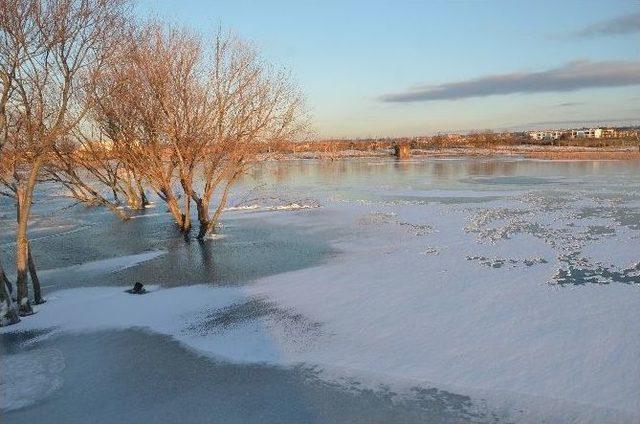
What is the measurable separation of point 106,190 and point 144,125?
2034 cm

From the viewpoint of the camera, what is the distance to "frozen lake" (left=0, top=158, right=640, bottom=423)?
5.83 m

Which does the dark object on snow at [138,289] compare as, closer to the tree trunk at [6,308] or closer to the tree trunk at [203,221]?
the tree trunk at [6,308]

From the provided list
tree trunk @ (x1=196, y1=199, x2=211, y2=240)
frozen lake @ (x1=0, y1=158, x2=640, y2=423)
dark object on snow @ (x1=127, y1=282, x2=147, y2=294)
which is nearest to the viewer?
frozen lake @ (x1=0, y1=158, x2=640, y2=423)

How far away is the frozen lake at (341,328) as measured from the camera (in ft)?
19.1

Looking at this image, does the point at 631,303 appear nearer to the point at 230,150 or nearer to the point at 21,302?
the point at 21,302

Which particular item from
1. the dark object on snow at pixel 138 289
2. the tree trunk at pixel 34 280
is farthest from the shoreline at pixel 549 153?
the tree trunk at pixel 34 280

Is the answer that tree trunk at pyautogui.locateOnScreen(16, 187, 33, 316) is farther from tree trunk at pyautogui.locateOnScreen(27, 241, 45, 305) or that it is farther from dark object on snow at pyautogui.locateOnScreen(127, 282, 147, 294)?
dark object on snow at pyautogui.locateOnScreen(127, 282, 147, 294)

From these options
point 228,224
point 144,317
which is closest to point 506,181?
point 228,224

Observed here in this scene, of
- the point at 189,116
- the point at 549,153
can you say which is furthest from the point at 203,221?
the point at 549,153

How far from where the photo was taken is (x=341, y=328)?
8.13 metres

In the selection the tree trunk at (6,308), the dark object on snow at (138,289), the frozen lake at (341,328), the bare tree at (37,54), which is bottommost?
the frozen lake at (341,328)

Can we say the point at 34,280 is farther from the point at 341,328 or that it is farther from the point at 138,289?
the point at 341,328

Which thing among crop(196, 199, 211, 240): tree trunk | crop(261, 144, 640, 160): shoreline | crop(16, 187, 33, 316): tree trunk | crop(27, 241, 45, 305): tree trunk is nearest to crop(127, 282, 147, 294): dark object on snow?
crop(27, 241, 45, 305): tree trunk

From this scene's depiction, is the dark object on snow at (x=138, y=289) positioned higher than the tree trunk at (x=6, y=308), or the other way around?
the tree trunk at (x=6, y=308)
